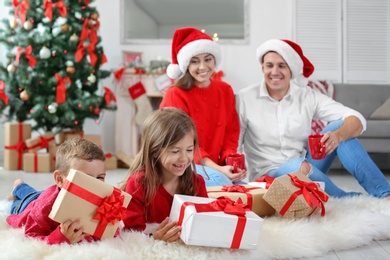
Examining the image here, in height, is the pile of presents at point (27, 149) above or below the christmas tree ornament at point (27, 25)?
below

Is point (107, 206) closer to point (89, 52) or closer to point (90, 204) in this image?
point (90, 204)

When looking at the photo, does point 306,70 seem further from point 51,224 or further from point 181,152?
point 51,224

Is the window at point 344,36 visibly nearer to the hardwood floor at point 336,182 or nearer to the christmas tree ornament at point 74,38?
the hardwood floor at point 336,182

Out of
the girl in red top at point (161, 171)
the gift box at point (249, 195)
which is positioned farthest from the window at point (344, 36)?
the girl in red top at point (161, 171)

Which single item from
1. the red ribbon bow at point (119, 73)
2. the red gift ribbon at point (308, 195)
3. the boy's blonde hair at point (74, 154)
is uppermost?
the red ribbon bow at point (119, 73)

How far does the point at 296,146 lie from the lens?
2891mm

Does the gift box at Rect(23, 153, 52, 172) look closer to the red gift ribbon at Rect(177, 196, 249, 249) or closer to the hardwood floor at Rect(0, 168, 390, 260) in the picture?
the hardwood floor at Rect(0, 168, 390, 260)

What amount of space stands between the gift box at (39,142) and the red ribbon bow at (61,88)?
0.34m

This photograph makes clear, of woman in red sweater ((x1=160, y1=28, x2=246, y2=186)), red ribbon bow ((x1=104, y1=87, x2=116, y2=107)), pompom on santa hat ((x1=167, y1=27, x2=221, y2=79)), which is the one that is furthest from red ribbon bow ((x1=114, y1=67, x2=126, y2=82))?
woman in red sweater ((x1=160, y1=28, x2=246, y2=186))

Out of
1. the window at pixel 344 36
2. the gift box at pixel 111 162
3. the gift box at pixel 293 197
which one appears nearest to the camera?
the gift box at pixel 293 197

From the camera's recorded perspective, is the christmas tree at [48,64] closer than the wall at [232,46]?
Yes

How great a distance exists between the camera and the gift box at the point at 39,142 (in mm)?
4805

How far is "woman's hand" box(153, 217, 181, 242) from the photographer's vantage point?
6.12ft

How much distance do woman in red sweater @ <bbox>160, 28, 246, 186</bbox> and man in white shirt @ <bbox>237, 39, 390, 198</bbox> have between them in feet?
0.45
